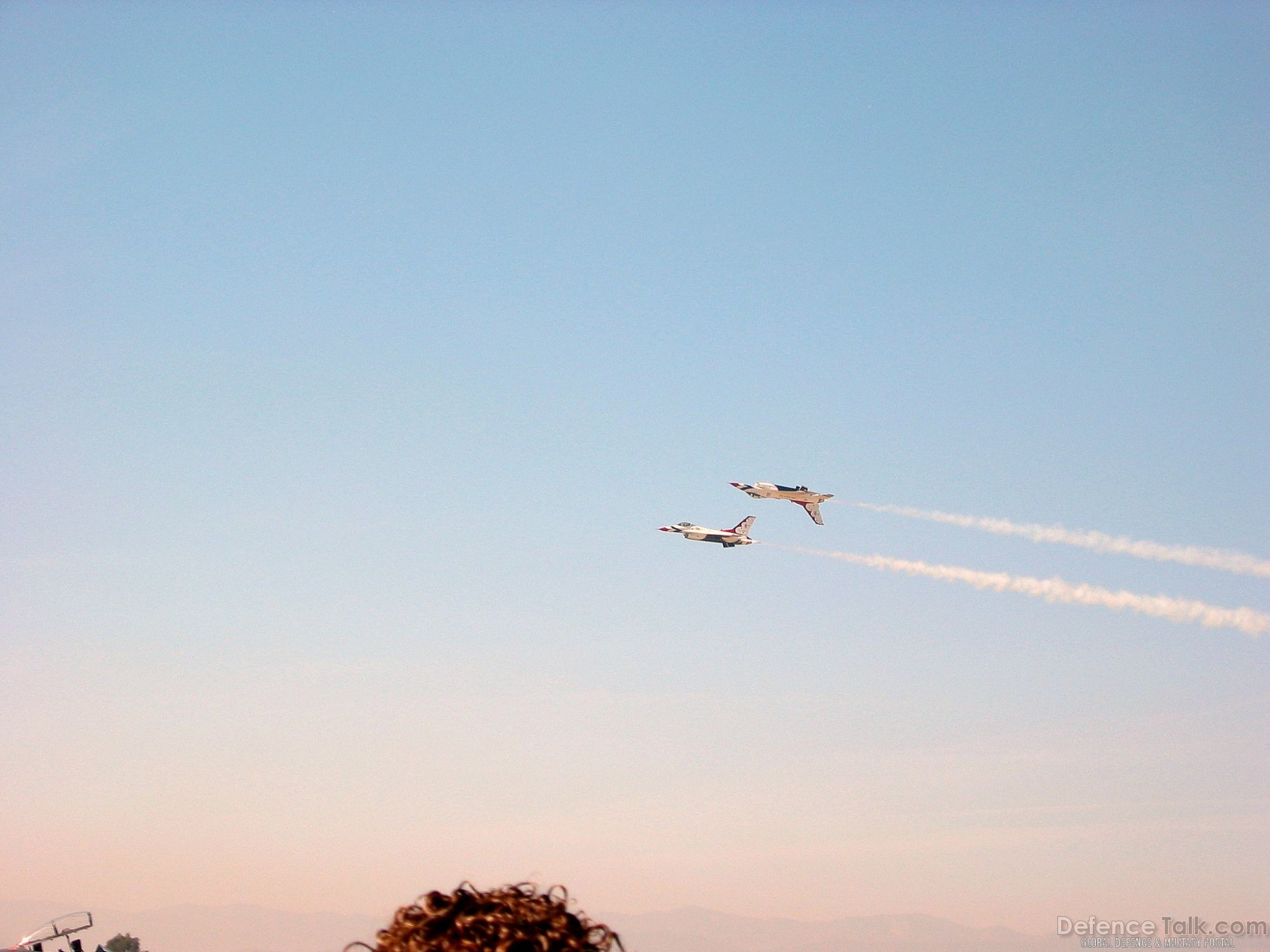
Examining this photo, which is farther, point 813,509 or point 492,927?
point 813,509

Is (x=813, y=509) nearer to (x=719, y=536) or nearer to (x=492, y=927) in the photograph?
(x=719, y=536)

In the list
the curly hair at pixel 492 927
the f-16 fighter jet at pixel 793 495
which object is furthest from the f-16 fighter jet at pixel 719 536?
the curly hair at pixel 492 927

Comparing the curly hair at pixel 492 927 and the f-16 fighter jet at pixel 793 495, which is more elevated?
the f-16 fighter jet at pixel 793 495

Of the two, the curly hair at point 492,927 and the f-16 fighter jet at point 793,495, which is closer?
the curly hair at point 492,927

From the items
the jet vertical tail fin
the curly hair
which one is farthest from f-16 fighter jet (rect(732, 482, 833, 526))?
the curly hair

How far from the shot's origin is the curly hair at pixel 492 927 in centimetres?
1009

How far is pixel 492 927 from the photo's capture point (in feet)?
33.8

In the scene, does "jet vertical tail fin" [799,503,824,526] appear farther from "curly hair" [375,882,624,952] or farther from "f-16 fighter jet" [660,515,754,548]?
"curly hair" [375,882,624,952]

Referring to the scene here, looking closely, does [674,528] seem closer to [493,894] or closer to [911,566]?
[911,566]

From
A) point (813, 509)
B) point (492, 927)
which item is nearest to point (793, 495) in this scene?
point (813, 509)

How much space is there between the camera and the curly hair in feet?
33.1

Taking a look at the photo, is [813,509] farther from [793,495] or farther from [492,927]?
[492,927]

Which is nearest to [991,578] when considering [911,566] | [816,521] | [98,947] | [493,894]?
[911,566]

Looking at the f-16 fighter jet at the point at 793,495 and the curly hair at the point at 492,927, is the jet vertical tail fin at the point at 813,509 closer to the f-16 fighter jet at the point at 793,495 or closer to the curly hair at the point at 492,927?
the f-16 fighter jet at the point at 793,495
